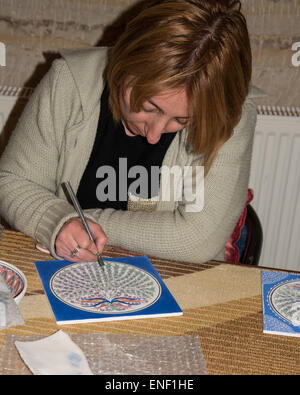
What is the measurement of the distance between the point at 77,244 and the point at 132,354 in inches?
12.3

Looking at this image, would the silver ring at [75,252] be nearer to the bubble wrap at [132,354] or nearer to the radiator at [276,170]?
the bubble wrap at [132,354]

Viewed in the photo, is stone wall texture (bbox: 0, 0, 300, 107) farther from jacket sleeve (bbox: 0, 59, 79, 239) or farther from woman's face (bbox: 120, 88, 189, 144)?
woman's face (bbox: 120, 88, 189, 144)

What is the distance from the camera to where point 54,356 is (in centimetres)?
79

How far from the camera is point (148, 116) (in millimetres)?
1127

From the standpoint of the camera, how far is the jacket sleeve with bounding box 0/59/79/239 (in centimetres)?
124


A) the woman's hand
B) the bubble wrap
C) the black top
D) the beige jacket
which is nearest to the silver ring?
the woman's hand

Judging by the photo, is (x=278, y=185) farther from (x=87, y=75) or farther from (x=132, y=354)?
(x=132, y=354)

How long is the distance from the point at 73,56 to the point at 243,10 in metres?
0.82

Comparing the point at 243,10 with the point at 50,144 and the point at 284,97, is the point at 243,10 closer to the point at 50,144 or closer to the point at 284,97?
the point at 284,97

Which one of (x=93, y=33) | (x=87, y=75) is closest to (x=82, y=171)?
(x=87, y=75)

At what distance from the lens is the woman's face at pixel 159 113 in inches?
42.1

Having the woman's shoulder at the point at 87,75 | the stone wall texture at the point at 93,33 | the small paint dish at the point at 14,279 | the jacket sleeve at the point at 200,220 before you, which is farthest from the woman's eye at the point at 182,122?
the stone wall texture at the point at 93,33

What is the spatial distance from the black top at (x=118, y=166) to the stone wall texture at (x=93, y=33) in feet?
2.26
